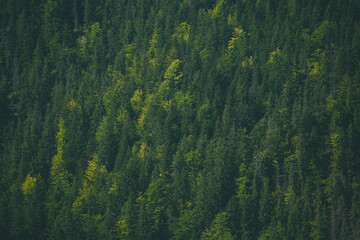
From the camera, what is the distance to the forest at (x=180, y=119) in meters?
A: 104

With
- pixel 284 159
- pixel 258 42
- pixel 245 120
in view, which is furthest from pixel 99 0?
pixel 284 159

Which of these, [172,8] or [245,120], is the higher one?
[172,8]

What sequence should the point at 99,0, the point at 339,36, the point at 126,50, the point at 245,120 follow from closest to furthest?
the point at 245,120
the point at 339,36
the point at 126,50
the point at 99,0

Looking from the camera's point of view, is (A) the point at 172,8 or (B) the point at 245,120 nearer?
(B) the point at 245,120

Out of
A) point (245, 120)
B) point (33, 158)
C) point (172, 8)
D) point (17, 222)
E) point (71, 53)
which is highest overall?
point (172, 8)

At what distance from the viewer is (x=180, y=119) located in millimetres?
119562

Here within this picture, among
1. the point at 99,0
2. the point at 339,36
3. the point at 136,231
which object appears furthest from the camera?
the point at 99,0

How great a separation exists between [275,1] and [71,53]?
49.5m

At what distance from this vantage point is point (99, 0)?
5817 inches

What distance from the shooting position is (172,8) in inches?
5586

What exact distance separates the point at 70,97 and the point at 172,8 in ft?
111

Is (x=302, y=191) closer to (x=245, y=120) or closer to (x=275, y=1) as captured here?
(x=245, y=120)

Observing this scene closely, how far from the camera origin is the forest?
340ft

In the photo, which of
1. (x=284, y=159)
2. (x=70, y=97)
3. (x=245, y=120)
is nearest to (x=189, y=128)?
(x=245, y=120)
